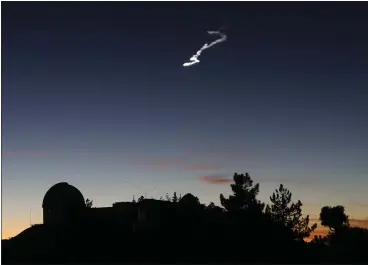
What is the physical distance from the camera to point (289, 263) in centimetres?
5247

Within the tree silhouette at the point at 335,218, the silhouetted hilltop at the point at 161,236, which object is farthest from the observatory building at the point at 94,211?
the tree silhouette at the point at 335,218


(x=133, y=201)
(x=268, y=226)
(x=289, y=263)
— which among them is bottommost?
(x=289, y=263)

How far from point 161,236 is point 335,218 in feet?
112

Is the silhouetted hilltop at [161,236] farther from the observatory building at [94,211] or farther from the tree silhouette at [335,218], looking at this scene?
the tree silhouette at [335,218]

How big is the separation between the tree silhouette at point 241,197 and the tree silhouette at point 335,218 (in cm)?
1391

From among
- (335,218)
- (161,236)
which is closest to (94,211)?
(161,236)

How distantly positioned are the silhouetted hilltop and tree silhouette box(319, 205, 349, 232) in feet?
26.1

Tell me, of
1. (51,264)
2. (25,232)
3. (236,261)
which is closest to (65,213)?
(25,232)

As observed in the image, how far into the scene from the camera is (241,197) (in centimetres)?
7375

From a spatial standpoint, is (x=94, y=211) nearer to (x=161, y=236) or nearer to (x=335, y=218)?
(x=161, y=236)

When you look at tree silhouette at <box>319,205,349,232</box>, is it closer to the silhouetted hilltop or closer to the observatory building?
the silhouetted hilltop

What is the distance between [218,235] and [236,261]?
25.1 feet

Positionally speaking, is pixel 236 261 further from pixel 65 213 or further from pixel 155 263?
pixel 65 213

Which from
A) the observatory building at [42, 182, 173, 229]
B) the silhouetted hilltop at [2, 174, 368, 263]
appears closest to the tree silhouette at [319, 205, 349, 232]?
the silhouetted hilltop at [2, 174, 368, 263]
